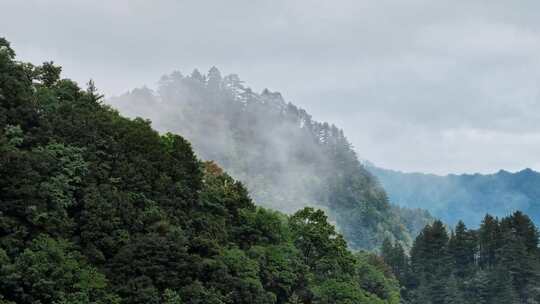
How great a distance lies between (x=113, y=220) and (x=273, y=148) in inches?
5716

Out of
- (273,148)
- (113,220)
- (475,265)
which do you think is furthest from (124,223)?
(273,148)

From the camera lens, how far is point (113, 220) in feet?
120

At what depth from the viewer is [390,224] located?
555 feet

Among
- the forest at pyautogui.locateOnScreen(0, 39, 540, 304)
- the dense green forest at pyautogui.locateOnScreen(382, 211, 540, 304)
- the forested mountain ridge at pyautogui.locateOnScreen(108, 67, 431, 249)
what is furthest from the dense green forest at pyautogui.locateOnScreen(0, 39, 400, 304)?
the forested mountain ridge at pyautogui.locateOnScreen(108, 67, 431, 249)

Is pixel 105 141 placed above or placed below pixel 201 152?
below

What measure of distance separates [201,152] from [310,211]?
382ft

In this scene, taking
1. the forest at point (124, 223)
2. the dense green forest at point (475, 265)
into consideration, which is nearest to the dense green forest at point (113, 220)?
the forest at point (124, 223)

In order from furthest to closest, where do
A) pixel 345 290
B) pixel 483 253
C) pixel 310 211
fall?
pixel 483 253 < pixel 310 211 < pixel 345 290

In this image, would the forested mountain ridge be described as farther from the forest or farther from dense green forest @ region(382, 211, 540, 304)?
the forest

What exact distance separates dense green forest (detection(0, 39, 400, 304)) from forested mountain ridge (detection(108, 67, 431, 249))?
106254mm

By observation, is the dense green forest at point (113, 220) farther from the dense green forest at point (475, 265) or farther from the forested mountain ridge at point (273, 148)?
the forested mountain ridge at point (273, 148)

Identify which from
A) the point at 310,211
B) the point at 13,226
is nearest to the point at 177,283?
the point at 13,226

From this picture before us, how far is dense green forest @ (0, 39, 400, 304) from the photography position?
108 ft

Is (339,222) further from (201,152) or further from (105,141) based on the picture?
(105,141)
